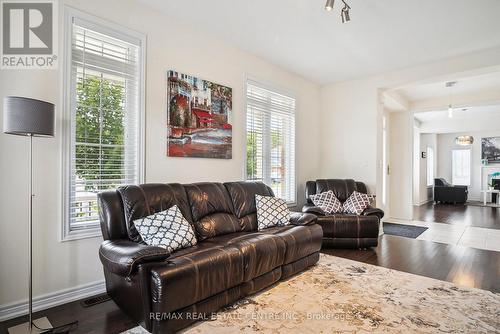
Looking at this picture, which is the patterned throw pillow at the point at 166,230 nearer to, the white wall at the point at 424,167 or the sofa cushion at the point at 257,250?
the sofa cushion at the point at 257,250

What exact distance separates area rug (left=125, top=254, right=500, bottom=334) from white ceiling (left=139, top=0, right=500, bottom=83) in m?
2.89

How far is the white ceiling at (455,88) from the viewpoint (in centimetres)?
505

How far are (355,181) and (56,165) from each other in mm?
4463

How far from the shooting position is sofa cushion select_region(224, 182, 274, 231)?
321cm

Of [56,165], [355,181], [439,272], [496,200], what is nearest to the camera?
[56,165]

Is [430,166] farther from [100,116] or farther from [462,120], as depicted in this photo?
[100,116]

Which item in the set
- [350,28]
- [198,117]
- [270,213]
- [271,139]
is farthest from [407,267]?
[198,117]

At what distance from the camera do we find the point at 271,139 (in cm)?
461

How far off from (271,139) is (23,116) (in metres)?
3.35

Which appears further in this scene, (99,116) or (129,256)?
(99,116)

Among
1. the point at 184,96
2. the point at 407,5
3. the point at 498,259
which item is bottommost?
the point at 498,259

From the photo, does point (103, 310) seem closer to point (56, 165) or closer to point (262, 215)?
point (56, 165)

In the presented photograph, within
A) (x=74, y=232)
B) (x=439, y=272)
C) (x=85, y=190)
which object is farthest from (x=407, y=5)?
(x=74, y=232)

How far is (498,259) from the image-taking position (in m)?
3.63
